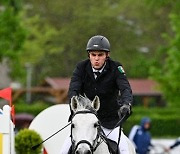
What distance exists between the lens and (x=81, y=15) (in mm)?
63688

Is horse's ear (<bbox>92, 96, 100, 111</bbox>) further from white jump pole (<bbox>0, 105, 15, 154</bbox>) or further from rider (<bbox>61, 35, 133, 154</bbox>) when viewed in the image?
white jump pole (<bbox>0, 105, 15, 154</bbox>)

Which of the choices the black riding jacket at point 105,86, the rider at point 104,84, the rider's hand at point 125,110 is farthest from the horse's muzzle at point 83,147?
the black riding jacket at point 105,86

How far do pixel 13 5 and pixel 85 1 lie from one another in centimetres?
3337

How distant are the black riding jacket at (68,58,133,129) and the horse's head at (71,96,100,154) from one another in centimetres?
59

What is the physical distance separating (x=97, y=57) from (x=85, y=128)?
47.3 inches

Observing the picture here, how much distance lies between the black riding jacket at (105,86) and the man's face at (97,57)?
0.43 feet

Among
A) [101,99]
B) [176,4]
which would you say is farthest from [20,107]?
[101,99]

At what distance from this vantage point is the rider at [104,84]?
8.96 m

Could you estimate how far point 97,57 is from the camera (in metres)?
9.01

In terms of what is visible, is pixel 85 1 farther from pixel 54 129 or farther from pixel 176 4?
pixel 54 129

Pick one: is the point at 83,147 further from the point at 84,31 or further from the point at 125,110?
the point at 84,31

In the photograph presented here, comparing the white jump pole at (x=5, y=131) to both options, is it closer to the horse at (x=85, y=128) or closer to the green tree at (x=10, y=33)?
the horse at (x=85, y=128)

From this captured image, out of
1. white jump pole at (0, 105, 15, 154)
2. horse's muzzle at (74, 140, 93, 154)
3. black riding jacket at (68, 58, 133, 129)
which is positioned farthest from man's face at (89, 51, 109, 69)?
white jump pole at (0, 105, 15, 154)

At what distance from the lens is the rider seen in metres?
8.96
